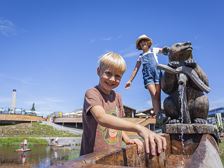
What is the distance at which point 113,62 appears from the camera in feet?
7.45

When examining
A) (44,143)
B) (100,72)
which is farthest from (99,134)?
(44,143)

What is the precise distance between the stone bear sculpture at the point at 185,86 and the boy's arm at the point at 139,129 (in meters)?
2.49

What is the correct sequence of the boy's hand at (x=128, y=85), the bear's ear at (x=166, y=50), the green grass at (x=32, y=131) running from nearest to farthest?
1. the bear's ear at (x=166, y=50)
2. the boy's hand at (x=128, y=85)
3. the green grass at (x=32, y=131)

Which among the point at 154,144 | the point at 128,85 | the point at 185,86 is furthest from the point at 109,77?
the point at 128,85

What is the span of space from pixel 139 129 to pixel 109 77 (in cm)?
97

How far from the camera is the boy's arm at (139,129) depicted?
4.03ft

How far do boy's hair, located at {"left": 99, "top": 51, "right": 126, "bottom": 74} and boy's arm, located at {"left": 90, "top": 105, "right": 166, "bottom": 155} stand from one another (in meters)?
0.39

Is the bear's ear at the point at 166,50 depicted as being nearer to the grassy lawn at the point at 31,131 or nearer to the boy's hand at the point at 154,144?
the boy's hand at the point at 154,144

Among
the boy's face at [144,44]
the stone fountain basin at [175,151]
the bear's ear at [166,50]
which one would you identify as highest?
the boy's face at [144,44]

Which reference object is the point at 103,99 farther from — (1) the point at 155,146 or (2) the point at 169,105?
(2) the point at 169,105

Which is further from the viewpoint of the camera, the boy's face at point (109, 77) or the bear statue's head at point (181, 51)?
the bear statue's head at point (181, 51)

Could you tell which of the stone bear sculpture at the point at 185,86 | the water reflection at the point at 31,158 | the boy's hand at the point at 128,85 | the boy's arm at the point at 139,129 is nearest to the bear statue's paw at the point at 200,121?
the stone bear sculpture at the point at 185,86

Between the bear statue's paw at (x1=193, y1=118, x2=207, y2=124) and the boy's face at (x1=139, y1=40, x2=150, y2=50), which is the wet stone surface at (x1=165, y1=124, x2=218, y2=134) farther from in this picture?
the boy's face at (x1=139, y1=40, x2=150, y2=50)

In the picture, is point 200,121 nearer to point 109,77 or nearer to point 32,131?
point 109,77
